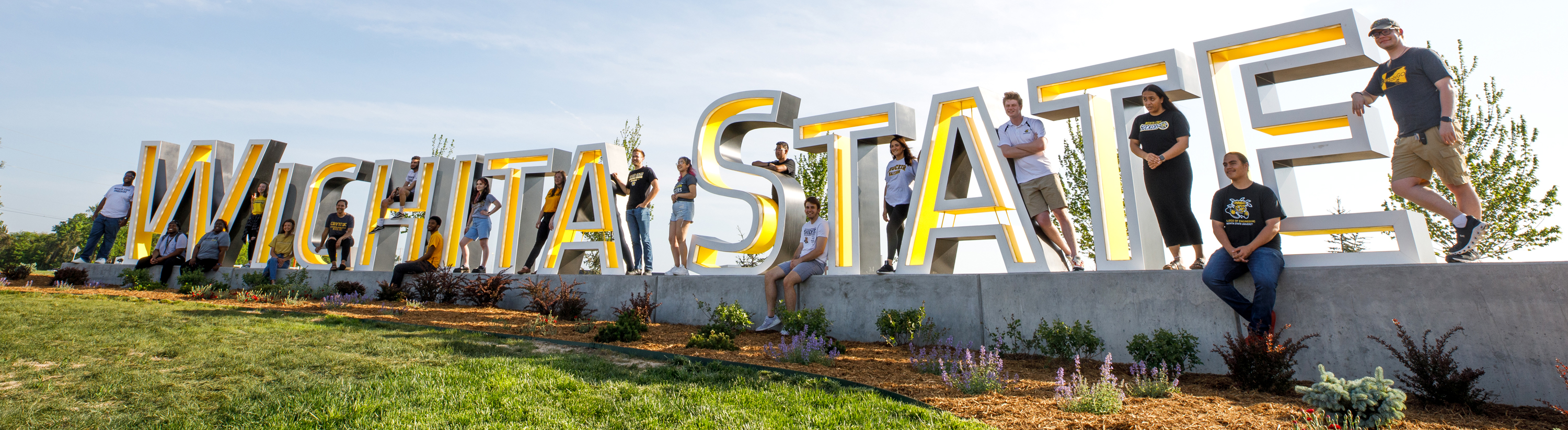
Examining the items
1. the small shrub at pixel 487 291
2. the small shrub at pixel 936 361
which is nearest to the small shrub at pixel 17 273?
the small shrub at pixel 487 291

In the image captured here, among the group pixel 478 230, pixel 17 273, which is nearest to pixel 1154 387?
pixel 478 230

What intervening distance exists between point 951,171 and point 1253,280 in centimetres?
362

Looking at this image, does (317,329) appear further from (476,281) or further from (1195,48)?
(1195,48)

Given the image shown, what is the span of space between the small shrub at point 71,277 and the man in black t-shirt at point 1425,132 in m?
21.9

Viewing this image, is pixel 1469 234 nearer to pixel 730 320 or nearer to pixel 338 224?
pixel 730 320

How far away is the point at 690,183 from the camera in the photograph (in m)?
10.4

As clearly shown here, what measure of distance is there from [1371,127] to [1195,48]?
1719 mm

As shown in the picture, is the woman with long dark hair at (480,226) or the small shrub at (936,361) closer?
the small shrub at (936,361)

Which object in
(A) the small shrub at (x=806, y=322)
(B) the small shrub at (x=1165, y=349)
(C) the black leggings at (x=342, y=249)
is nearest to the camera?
(B) the small shrub at (x=1165, y=349)

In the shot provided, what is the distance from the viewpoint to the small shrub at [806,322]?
7.27m

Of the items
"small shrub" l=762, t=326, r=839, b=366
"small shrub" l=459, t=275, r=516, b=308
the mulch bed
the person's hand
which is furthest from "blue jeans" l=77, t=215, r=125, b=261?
the person's hand

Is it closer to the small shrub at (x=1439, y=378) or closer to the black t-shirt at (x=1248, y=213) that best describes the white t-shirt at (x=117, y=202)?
the black t-shirt at (x=1248, y=213)

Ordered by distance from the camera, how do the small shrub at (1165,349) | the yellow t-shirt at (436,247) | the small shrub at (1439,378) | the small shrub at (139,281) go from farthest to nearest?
the small shrub at (139,281) → the yellow t-shirt at (436,247) → the small shrub at (1165,349) → the small shrub at (1439,378)

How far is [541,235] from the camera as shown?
12.2m
